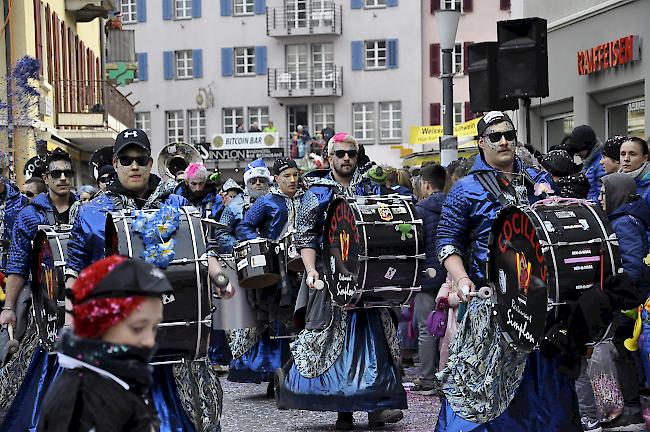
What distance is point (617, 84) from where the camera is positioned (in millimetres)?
17844

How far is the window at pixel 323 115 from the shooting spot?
190 ft

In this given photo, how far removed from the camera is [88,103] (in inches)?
1288

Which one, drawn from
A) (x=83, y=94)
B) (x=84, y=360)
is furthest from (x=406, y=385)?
(x=83, y=94)

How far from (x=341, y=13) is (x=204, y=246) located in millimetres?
51736

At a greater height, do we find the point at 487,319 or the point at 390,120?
the point at 390,120

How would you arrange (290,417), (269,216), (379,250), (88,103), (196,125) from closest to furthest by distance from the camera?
(379,250) < (290,417) < (269,216) < (88,103) < (196,125)

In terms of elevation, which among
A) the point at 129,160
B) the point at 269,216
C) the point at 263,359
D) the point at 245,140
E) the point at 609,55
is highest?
the point at 609,55

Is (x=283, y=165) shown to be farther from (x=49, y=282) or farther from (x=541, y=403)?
(x=541, y=403)

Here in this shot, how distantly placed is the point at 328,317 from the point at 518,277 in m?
3.19

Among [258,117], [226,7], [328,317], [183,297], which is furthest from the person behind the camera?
[258,117]

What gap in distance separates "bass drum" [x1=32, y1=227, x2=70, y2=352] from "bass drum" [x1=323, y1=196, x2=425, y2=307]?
5.75ft

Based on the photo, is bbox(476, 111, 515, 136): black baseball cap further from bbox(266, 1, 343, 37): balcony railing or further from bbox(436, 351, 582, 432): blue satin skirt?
→ bbox(266, 1, 343, 37): balcony railing

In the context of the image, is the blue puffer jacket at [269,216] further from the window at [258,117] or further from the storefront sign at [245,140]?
the window at [258,117]

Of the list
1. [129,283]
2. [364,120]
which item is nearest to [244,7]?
[364,120]
